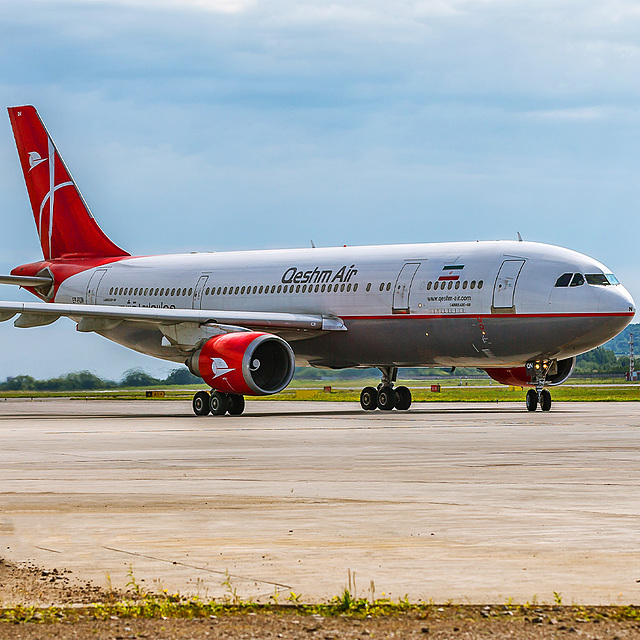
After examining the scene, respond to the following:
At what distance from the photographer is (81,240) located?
42.1 m

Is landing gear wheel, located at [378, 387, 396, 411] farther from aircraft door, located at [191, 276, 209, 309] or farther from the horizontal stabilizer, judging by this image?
the horizontal stabilizer

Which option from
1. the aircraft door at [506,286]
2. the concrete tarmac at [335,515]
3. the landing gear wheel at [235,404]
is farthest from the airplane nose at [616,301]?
the concrete tarmac at [335,515]

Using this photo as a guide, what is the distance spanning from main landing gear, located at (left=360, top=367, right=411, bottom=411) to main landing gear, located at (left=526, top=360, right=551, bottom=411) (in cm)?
426

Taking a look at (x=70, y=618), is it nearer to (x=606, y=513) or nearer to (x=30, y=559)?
(x=30, y=559)

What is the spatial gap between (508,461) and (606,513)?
5552 mm

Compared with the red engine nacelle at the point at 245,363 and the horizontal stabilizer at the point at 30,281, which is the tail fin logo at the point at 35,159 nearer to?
the horizontal stabilizer at the point at 30,281

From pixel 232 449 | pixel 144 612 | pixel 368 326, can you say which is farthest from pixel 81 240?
pixel 144 612

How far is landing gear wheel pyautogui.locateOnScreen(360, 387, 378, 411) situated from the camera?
3466 cm

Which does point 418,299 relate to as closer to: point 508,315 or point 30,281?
point 508,315

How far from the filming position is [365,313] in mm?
32375

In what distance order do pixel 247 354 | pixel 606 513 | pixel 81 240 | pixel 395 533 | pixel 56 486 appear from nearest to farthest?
pixel 395 533 → pixel 606 513 → pixel 56 486 → pixel 247 354 → pixel 81 240

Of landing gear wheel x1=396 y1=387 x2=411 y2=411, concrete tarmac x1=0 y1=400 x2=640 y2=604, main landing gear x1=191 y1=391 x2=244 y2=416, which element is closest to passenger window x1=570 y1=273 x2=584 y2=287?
landing gear wheel x1=396 y1=387 x2=411 y2=411

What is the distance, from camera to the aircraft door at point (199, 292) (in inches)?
1447

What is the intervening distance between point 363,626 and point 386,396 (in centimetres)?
2873
